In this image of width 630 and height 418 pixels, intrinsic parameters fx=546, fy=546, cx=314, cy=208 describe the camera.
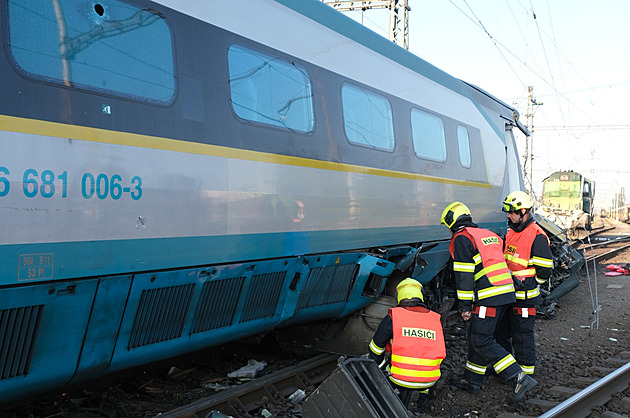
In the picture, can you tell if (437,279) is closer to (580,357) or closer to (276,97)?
(580,357)

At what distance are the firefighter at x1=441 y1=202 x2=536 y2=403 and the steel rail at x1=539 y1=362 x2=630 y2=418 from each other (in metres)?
0.56

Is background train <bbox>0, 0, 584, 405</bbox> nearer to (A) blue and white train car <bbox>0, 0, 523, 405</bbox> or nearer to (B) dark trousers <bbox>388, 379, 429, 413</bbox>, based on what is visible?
(A) blue and white train car <bbox>0, 0, 523, 405</bbox>

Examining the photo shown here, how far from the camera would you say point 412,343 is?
467cm

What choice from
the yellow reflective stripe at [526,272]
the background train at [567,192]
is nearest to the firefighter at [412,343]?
the yellow reflective stripe at [526,272]

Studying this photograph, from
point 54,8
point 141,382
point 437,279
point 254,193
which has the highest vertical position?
point 54,8

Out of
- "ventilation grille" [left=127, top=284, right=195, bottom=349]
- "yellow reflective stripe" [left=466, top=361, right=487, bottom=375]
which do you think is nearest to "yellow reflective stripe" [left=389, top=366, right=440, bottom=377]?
"yellow reflective stripe" [left=466, top=361, right=487, bottom=375]

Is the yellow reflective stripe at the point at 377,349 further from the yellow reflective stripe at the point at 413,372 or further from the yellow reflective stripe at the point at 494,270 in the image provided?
the yellow reflective stripe at the point at 494,270

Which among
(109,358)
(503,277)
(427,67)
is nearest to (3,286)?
(109,358)

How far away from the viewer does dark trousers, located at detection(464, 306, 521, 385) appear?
17.9 ft

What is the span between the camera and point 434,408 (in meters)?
5.14

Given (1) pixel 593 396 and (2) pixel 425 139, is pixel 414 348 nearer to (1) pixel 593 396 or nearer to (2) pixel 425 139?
(1) pixel 593 396

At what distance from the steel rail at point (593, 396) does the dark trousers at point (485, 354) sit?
0.59m

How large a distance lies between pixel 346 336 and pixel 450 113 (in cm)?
339

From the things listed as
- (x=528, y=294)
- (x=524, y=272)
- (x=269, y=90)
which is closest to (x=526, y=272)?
(x=524, y=272)
